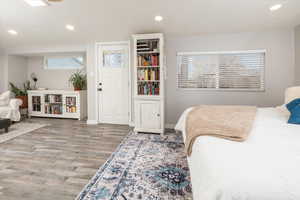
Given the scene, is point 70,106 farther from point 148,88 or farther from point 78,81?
point 148,88

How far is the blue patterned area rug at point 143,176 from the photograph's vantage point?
1509 mm

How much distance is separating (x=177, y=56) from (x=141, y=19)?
1.11 metres

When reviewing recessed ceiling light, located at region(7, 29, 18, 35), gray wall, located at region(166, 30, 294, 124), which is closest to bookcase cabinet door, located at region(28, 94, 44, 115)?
recessed ceiling light, located at region(7, 29, 18, 35)

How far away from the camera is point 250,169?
2.40ft

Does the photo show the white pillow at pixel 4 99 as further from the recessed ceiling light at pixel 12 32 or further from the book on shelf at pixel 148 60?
the book on shelf at pixel 148 60

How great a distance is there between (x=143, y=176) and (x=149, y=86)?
1.94 m

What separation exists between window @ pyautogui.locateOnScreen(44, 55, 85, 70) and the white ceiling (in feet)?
3.96

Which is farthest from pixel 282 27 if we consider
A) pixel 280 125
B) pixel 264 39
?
pixel 280 125

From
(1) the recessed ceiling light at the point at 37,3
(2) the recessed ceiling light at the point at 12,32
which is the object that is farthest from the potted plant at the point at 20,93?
(1) the recessed ceiling light at the point at 37,3

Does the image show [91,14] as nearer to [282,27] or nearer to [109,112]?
[109,112]

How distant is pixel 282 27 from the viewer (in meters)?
3.16

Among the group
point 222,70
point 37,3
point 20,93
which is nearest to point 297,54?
point 222,70

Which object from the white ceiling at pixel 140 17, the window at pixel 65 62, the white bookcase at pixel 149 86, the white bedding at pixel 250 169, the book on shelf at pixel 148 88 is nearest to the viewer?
the white bedding at pixel 250 169

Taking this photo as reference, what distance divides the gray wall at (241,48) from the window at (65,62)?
288 cm
